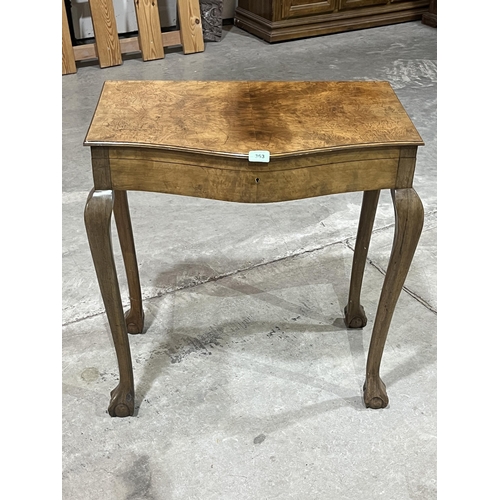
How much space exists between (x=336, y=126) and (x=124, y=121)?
1.69 feet

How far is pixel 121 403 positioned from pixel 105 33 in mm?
3141

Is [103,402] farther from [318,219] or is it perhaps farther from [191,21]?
[191,21]

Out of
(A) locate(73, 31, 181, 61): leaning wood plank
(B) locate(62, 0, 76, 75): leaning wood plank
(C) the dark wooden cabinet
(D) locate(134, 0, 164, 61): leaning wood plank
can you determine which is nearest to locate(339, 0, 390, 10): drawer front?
(C) the dark wooden cabinet

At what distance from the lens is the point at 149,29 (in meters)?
4.44

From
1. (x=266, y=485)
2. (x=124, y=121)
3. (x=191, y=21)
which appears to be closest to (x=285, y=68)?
(x=191, y=21)

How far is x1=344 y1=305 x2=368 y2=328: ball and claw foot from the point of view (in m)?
2.20

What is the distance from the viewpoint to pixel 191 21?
4539mm

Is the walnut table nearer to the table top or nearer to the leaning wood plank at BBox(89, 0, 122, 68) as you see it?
the table top

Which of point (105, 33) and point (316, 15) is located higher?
point (105, 33)

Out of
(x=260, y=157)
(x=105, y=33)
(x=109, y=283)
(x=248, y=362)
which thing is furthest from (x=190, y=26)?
(x=260, y=157)

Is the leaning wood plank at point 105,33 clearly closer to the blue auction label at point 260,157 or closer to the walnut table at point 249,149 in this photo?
the walnut table at point 249,149

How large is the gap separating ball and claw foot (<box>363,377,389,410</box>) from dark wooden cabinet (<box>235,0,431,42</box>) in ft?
11.6

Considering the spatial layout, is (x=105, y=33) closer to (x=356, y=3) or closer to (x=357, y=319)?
(x=356, y=3)

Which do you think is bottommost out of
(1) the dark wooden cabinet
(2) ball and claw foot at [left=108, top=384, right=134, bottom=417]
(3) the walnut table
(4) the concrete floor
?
(4) the concrete floor
